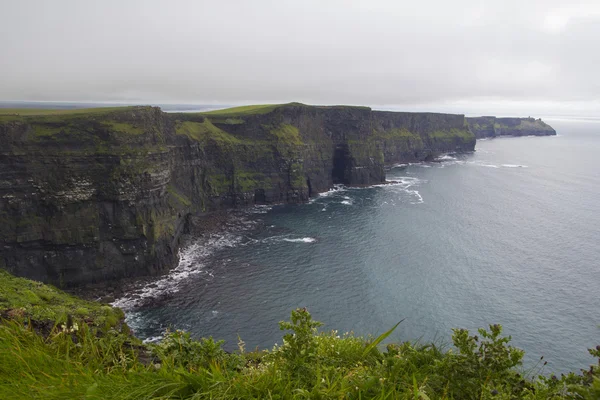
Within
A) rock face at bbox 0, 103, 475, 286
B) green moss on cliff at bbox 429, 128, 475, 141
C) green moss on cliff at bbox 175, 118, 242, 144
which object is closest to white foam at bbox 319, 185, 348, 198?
green moss on cliff at bbox 175, 118, 242, 144

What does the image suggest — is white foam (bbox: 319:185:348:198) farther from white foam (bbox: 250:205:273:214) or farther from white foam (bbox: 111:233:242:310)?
white foam (bbox: 111:233:242:310)

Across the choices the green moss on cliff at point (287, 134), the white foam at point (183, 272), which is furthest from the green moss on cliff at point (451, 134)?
the white foam at point (183, 272)

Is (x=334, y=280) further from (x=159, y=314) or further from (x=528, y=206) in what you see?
(x=528, y=206)

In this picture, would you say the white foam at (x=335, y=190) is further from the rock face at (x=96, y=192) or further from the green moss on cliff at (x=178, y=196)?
the green moss on cliff at (x=178, y=196)

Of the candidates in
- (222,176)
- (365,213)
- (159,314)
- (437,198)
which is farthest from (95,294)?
(437,198)

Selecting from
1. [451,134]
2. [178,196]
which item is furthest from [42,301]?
[451,134]
